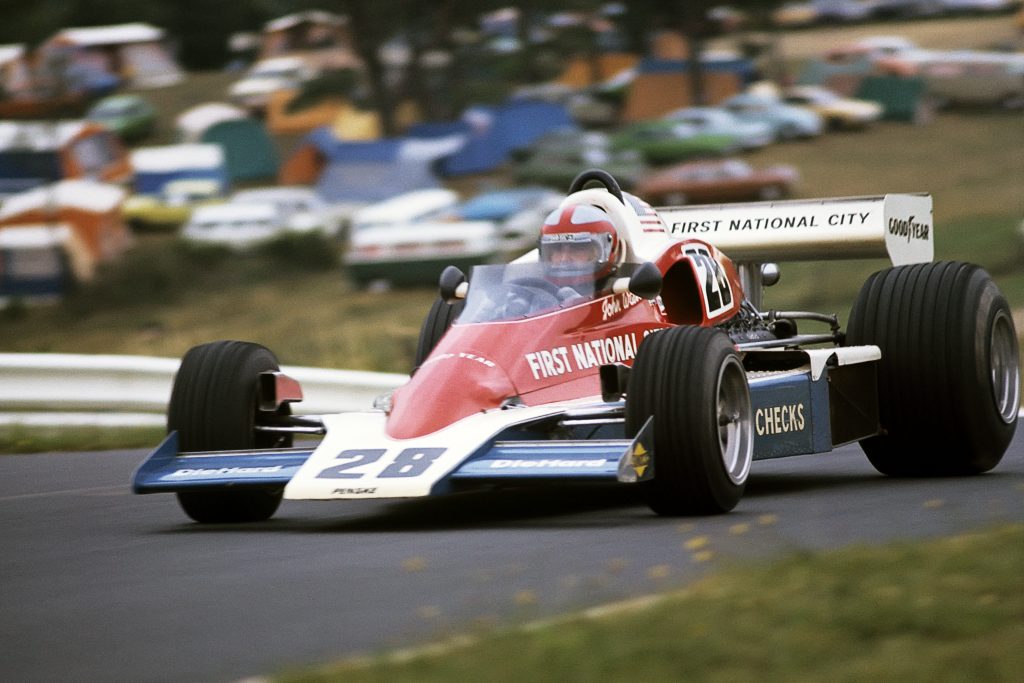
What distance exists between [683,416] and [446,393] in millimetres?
1233

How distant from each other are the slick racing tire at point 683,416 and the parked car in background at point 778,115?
4256 centimetres

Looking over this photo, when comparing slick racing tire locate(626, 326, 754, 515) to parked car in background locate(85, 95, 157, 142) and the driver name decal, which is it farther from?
parked car in background locate(85, 95, 157, 142)

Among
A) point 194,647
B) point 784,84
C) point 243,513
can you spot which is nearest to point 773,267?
point 243,513

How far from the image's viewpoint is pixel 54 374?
14477 mm

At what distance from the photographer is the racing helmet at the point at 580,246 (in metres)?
9.63

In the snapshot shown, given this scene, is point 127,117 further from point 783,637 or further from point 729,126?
point 783,637

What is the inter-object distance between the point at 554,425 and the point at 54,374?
6837 millimetres

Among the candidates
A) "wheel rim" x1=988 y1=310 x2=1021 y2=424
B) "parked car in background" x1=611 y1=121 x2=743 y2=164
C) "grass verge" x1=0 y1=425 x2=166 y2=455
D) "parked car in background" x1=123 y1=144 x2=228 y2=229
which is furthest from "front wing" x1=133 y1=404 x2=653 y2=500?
"parked car in background" x1=611 y1=121 x2=743 y2=164

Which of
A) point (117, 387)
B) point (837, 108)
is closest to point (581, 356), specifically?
point (117, 387)

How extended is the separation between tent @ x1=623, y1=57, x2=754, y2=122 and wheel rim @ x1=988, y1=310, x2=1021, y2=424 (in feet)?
145

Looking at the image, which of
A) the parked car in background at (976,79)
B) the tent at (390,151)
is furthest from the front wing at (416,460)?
the parked car in background at (976,79)

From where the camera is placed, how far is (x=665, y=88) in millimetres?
55219

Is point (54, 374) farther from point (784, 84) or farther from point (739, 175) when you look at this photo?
point (784, 84)

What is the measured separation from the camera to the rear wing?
11.8 meters
